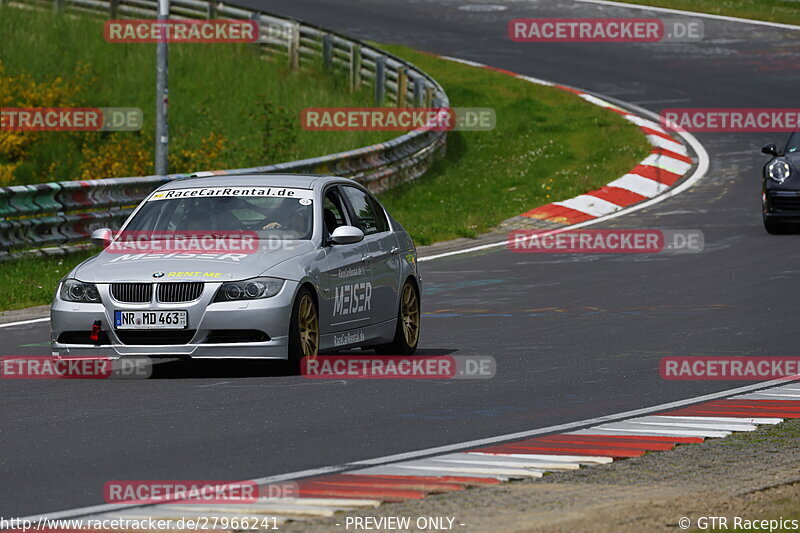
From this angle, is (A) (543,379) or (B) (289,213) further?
(B) (289,213)

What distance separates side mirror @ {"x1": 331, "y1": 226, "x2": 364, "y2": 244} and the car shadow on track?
990mm

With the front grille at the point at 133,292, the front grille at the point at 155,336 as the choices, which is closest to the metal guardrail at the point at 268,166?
the front grille at the point at 133,292

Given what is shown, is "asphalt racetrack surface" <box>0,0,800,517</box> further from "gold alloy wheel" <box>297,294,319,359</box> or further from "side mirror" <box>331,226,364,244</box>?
"side mirror" <box>331,226,364,244</box>

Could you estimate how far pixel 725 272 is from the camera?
62.3 feet

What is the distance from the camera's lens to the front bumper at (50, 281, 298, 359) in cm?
1145

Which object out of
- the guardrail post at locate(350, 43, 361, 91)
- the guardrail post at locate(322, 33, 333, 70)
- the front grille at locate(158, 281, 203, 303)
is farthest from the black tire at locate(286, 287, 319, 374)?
the guardrail post at locate(322, 33, 333, 70)

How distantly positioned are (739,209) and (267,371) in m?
14.4

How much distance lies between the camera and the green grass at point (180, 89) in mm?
32406

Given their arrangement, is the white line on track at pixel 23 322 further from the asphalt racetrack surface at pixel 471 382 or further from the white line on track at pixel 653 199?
the white line on track at pixel 653 199

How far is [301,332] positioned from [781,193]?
1172 cm

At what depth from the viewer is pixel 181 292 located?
1150cm

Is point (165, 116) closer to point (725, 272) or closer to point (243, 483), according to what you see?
point (725, 272)

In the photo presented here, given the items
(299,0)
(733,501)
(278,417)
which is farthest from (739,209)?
(299,0)

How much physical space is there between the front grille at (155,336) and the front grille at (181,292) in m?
0.22
